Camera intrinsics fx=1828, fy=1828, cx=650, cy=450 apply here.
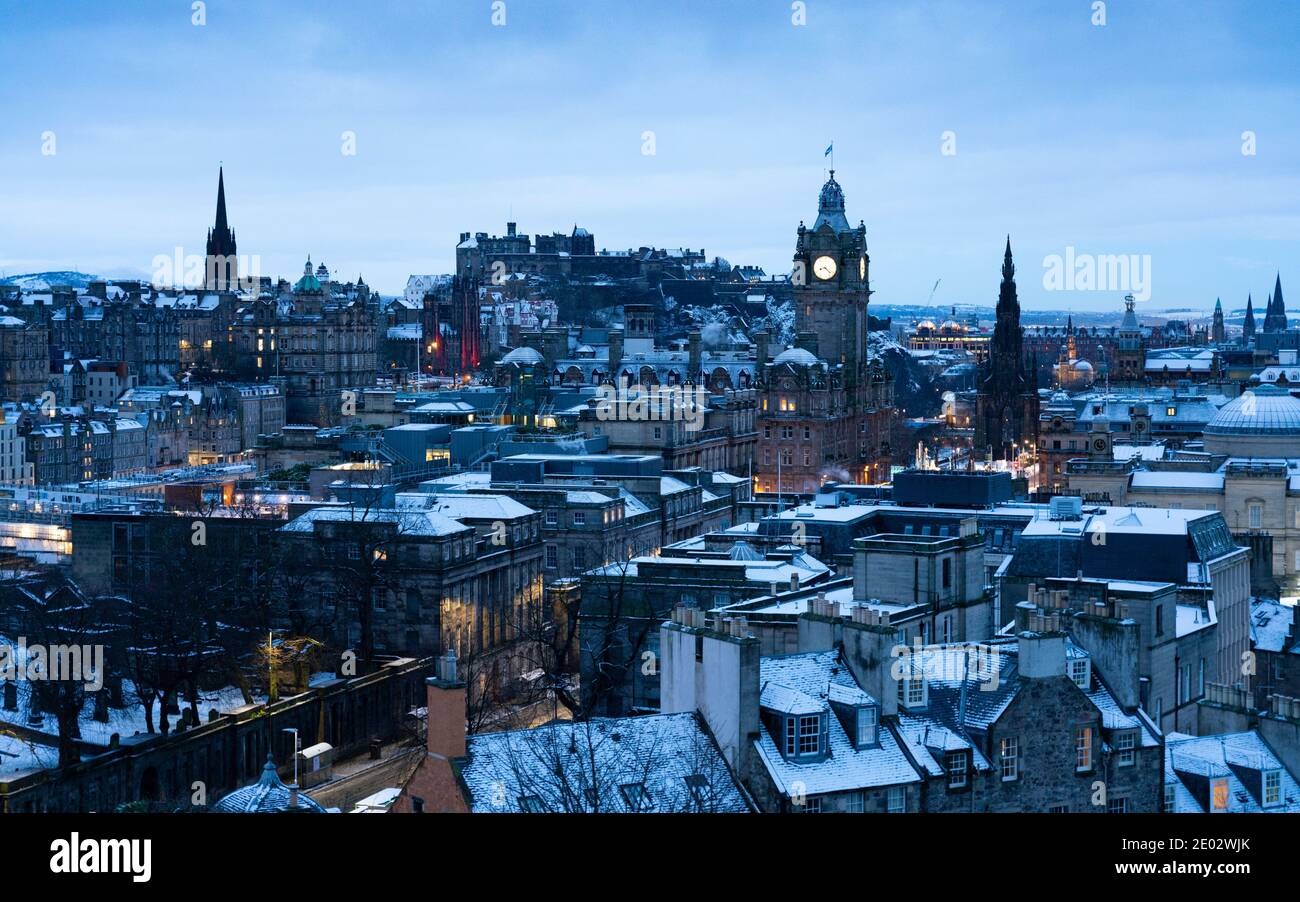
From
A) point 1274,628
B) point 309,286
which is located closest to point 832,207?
point 309,286

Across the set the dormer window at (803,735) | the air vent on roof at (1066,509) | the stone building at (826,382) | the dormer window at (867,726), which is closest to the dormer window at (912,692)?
the dormer window at (867,726)

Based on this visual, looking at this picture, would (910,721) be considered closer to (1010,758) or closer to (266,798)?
(1010,758)

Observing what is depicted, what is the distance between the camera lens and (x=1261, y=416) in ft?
234

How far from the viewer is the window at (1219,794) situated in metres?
25.8

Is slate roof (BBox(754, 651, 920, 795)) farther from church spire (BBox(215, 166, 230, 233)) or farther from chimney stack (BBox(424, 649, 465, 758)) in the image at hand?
church spire (BBox(215, 166, 230, 233))

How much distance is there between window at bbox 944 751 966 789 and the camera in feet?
78.3

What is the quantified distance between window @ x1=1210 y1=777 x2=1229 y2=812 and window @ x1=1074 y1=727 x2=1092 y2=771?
6.88ft

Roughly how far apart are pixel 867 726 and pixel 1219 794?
5900mm

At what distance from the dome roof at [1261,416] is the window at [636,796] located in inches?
2109

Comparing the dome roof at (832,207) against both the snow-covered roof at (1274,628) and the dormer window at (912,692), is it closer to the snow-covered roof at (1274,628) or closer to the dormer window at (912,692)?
the snow-covered roof at (1274,628)

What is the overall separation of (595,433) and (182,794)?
49.1 metres

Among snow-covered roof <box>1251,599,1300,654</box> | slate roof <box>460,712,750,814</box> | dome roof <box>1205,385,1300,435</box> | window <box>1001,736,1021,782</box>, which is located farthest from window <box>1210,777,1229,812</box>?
dome roof <box>1205,385,1300,435</box>

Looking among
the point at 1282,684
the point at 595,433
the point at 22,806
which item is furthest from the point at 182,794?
the point at 595,433

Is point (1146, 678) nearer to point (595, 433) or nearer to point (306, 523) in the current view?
point (306, 523)
